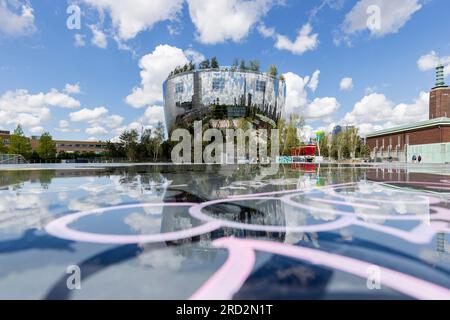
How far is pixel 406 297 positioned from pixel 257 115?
70145mm

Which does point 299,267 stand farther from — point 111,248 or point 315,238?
point 111,248

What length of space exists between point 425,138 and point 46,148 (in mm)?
79025

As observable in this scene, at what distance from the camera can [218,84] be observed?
7075 centimetres

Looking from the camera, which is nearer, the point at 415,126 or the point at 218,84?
the point at 415,126

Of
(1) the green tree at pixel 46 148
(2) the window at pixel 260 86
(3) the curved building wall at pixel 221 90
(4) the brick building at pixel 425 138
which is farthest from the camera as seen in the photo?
(2) the window at pixel 260 86

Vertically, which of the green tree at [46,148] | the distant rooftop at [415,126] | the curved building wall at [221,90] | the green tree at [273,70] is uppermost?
the green tree at [273,70]

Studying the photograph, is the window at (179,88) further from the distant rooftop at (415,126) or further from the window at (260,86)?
the distant rooftop at (415,126)

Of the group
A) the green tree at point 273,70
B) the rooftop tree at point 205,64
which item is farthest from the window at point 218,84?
the green tree at point 273,70

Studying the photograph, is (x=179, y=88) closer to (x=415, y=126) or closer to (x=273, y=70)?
(x=273, y=70)

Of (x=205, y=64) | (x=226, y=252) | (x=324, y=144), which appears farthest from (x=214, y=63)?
(x=226, y=252)

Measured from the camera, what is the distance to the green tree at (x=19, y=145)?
50.4 m

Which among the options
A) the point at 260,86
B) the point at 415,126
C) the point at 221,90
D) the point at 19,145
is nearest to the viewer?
the point at 19,145

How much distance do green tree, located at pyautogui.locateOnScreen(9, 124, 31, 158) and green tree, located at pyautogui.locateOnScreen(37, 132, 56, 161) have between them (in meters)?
2.24

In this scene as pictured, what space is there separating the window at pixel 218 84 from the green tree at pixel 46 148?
40731 mm
